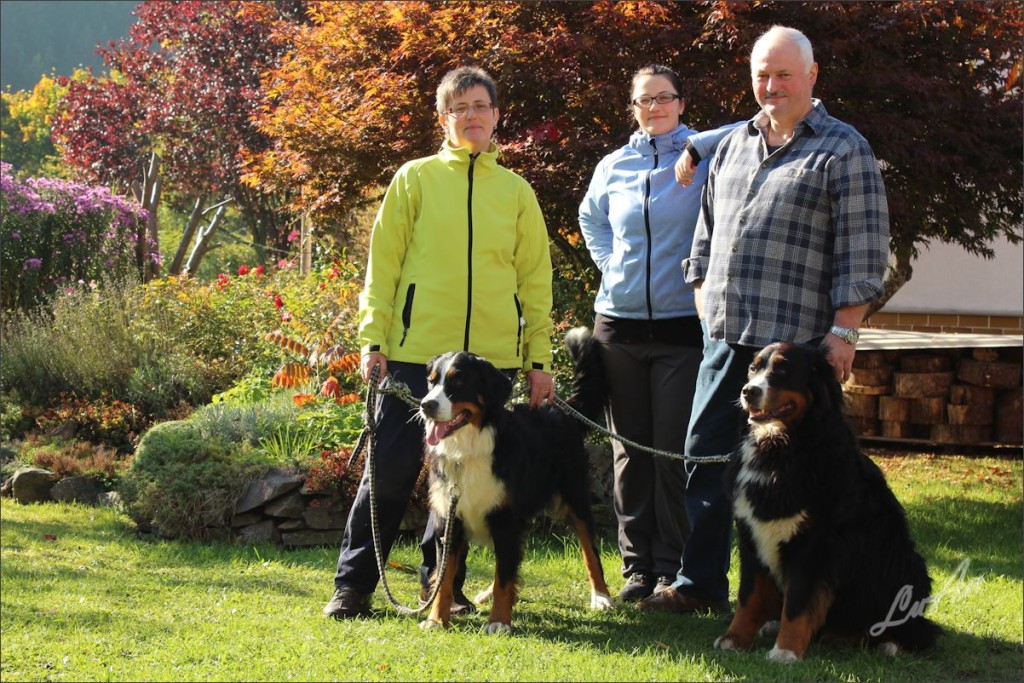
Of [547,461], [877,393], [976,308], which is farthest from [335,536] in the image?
[976,308]

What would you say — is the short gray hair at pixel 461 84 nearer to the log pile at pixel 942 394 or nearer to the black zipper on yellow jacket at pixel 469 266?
the black zipper on yellow jacket at pixel 469 266

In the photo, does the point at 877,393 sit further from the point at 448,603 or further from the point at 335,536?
the point at 448,603

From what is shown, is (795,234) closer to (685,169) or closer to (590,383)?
(685,169)

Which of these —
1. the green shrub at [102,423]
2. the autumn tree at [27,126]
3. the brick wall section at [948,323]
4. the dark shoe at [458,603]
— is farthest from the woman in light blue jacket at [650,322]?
the autumn tree at [27,126]

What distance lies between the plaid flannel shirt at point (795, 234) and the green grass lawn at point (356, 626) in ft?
3.94

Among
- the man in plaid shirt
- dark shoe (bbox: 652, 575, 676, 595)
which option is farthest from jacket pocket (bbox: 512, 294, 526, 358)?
dark shoe (bbox: 652, 575, 676, 595)

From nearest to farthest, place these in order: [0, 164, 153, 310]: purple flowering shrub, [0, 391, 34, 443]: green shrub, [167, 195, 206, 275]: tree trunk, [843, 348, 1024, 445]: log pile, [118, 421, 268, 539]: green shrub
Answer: [118, 421, 268, 539]: green shrub
[0, 391, 34, 443]: green shrub
[843, 348, 1024, 445]: log pile
[0, 164, 153, 310]: purple flowering shrub
[167, 195, 206, 275]: tree trunk

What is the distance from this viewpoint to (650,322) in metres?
4.60

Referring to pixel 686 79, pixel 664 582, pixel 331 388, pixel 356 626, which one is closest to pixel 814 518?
pixel 664 582

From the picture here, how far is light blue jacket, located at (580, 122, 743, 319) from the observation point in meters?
4.53

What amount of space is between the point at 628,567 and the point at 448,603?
107 cm

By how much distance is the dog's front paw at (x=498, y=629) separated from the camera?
13.2 ft

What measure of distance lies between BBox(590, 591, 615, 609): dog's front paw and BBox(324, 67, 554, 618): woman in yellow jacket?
3.04 feet

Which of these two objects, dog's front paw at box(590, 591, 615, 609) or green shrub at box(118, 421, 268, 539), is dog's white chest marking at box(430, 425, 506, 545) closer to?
dog's front paw at box(590, 591, 615, 609)
